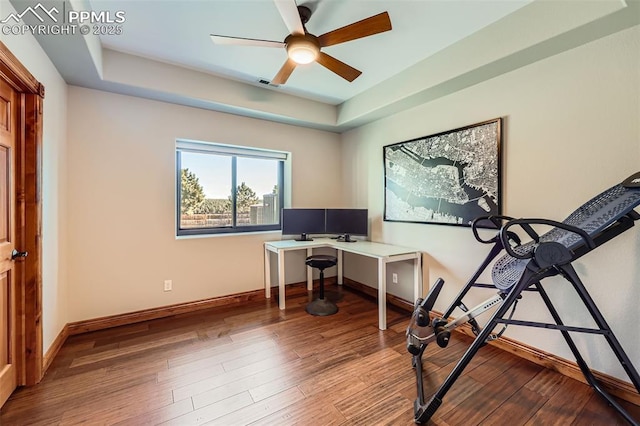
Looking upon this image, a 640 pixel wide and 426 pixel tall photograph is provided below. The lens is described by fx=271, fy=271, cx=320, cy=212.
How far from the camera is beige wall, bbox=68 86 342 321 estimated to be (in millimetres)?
2576

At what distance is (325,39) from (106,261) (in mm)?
2851

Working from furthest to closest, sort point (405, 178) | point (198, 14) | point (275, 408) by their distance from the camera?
1. point (405, 178)
2. point (198, 14)
3. point (275, 408)

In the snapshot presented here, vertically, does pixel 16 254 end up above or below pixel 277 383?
above

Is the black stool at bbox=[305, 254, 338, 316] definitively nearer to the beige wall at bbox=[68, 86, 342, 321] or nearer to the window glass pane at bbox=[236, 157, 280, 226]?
the beige wall at bbox=[68, 86, 342, 321]

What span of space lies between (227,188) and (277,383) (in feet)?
7.80

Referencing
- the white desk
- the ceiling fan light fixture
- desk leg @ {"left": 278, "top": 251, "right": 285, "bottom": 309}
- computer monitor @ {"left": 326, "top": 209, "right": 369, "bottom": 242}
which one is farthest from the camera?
computer monitor @ {"left": 326, "top": 209, "right": 369, "bottom": 242}

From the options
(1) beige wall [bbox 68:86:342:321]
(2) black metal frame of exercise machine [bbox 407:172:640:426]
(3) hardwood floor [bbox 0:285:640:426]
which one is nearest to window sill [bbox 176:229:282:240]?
(1) beige wall [bbox 68:86:342:321]

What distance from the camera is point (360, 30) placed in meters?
1.73

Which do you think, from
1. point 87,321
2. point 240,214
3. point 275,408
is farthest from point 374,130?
point 87,321

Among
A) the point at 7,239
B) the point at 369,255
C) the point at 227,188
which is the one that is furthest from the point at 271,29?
the point at 7,239

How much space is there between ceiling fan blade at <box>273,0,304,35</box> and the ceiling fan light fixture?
45 mm

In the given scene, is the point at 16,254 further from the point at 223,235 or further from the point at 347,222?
the point at 347,222

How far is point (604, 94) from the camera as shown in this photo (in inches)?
70.3

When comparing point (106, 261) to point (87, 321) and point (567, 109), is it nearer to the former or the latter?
point (87, 321)
